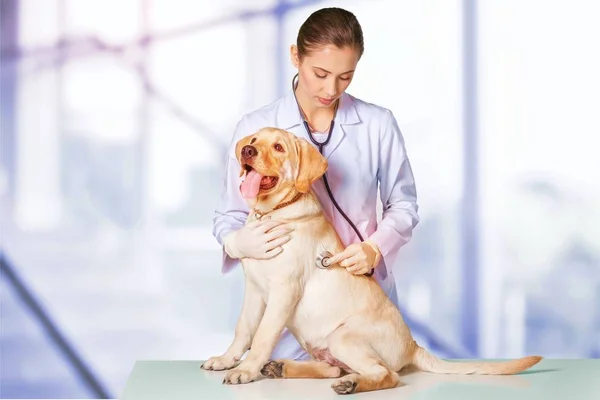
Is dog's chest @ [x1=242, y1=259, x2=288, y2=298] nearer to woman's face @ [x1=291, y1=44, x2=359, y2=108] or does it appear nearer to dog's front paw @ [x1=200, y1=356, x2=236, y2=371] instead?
dog's front paw @ [x1=200, y1=356, x2=236, y2=371]

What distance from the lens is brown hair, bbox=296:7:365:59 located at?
7.62 feet

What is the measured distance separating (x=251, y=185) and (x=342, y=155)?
1.41 feet

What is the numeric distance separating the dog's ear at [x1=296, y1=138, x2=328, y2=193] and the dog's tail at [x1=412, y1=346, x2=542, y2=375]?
473 millimetres

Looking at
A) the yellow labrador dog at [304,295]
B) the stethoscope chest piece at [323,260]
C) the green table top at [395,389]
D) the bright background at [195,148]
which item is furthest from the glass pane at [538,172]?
the stethoscope chest piece at [323,260]

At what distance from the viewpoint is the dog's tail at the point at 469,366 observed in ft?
7.60

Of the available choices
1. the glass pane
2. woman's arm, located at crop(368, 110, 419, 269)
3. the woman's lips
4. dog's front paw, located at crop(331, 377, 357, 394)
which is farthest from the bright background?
dog's front paw, located at crop(331, 377, 357, 394)

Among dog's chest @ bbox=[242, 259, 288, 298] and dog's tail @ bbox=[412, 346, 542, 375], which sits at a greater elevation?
dog's chest @ bbox=[242, 259, 288, 298]

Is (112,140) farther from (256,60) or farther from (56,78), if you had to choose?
(256,60)

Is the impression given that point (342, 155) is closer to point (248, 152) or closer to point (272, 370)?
point (248, 152)

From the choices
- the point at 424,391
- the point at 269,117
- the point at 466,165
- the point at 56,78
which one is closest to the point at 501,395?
the point at 424,391

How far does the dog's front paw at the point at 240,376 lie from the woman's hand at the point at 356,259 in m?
0.30

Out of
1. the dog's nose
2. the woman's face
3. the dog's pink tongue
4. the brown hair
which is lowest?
the dog's pink tongue

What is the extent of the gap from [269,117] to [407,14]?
2202 mm

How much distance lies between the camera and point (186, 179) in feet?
15.2
